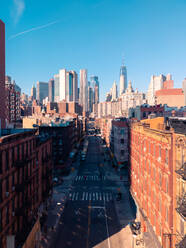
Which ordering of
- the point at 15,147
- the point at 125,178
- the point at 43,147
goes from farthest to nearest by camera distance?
the point at 125,178 < the point at 43,147 < the point at 15,147

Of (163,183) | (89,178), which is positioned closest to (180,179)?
(163,183)

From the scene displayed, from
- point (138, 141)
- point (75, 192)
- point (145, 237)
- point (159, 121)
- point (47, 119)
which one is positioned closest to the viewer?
point (145, 237)

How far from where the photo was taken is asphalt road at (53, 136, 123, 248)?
32.6 meters

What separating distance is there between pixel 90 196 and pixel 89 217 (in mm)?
10662

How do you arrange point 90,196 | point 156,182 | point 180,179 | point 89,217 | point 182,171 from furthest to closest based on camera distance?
point 90,196 → point 89,217 → point 156,182 → point 180,179 → point 182,171

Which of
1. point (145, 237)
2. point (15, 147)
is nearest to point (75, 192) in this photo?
point (145, 237)

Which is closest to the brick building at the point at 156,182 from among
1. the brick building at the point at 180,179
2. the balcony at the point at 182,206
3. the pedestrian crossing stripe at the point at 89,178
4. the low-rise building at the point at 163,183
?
the low-rise building at the point at 163,183

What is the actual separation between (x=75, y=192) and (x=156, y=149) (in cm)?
3247

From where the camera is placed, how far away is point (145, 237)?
30828mm

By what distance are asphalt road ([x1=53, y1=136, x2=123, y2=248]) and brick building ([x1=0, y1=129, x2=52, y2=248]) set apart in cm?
649

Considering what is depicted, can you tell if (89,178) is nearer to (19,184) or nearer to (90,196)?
(90,196)

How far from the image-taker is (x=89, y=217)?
40.0m

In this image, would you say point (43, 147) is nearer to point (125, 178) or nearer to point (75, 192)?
point (75, 192)

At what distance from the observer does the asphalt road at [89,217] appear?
32594mm
